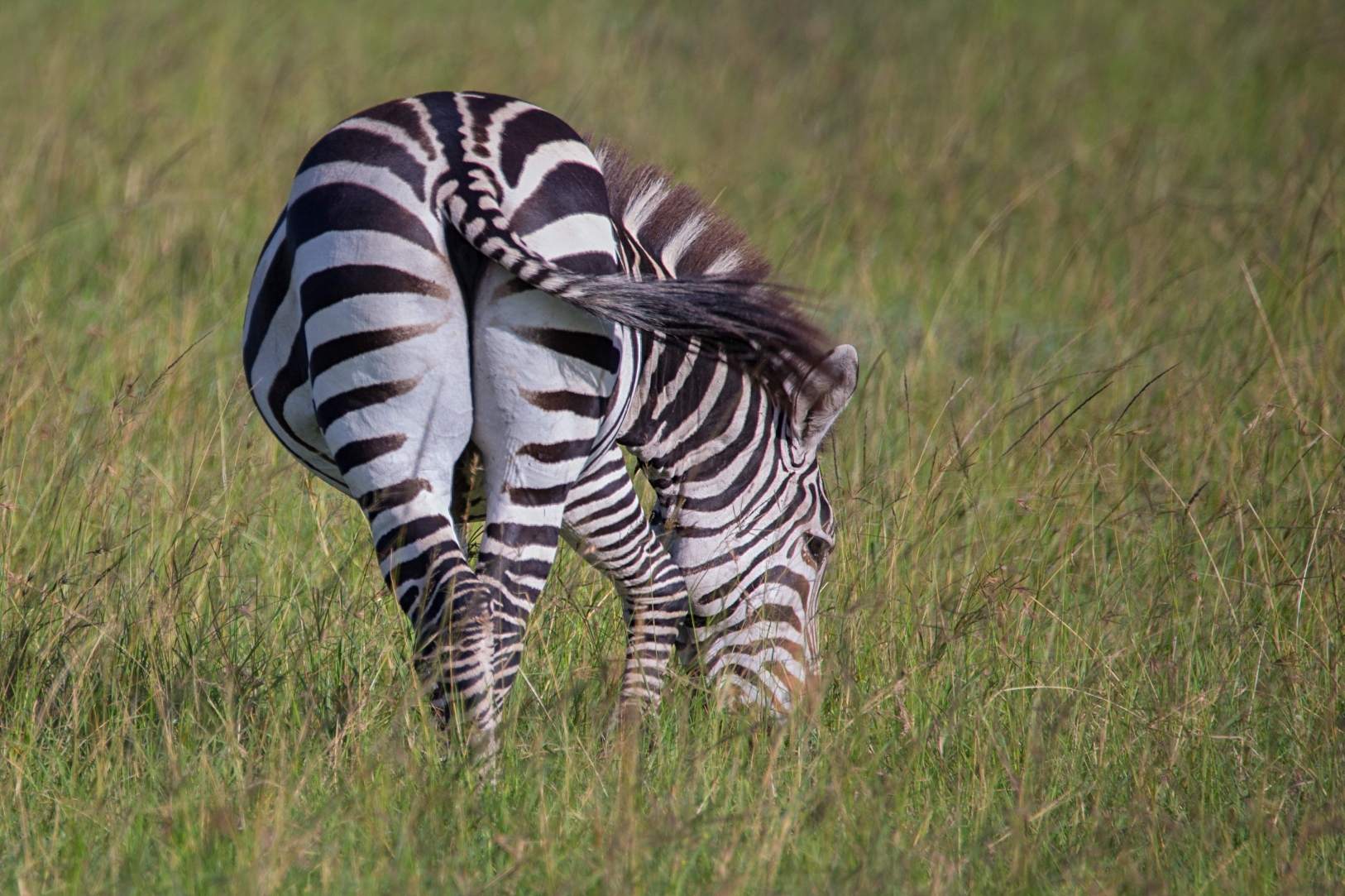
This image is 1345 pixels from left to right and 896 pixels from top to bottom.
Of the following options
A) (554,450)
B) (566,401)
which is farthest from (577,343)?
(554,450)

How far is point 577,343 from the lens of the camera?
2562 mm

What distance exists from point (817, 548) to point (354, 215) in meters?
1.79

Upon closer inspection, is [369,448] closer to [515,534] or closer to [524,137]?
[515,534]

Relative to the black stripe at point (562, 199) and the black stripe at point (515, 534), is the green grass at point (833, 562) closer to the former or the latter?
the black stripe at point (515, 534)

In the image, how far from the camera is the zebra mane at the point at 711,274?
8.68ft

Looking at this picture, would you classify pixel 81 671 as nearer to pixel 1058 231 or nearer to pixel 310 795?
pixel 310 795

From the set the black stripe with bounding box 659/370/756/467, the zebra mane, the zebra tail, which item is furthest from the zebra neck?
the zebra tail

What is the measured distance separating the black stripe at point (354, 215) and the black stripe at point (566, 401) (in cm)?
35

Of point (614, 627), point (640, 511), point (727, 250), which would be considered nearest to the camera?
point (640, 511)

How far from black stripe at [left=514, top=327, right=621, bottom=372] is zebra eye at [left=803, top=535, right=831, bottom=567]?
1216 millimetres

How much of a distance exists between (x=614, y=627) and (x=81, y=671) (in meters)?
1.49

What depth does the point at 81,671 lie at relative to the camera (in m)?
3.08

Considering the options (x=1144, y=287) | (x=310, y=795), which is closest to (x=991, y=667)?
(x=310, y=795)

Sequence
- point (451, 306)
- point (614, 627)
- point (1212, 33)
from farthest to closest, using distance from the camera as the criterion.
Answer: point (1212, 33) → point (614, 627) → point (451, 306)
